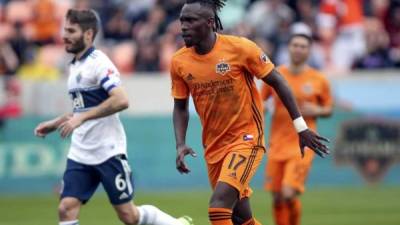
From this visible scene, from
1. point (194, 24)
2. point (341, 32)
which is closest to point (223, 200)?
point (194, 24)

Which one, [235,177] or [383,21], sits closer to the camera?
[235,177]

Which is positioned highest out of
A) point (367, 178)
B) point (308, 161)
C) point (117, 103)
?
point (117, 103)

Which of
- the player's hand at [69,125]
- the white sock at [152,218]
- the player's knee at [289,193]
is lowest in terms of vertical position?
the player's knee at [289,193]

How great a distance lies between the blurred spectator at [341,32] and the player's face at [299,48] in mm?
10638

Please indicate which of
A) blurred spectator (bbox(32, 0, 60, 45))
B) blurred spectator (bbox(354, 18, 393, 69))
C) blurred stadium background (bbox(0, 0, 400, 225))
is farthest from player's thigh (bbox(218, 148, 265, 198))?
blurred spectator (bbox(32, 0, 60, 45))

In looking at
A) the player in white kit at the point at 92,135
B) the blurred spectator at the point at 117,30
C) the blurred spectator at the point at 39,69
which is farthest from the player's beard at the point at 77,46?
the blurred spectator at the point at 117,30

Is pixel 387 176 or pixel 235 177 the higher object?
pixel 235 177

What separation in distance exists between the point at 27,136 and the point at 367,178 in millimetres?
6868

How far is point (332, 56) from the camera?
1033 inches

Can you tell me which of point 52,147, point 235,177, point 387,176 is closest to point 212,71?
point 235,177

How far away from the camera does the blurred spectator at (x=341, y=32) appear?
26172 millimetres

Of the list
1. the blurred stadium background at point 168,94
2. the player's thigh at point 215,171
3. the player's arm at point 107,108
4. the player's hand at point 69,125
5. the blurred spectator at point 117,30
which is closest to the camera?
the player's hand at point 69,125

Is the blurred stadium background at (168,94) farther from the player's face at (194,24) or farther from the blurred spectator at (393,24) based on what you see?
the player's face at (194,24)

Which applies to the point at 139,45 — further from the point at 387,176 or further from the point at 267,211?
the point at 267,211
